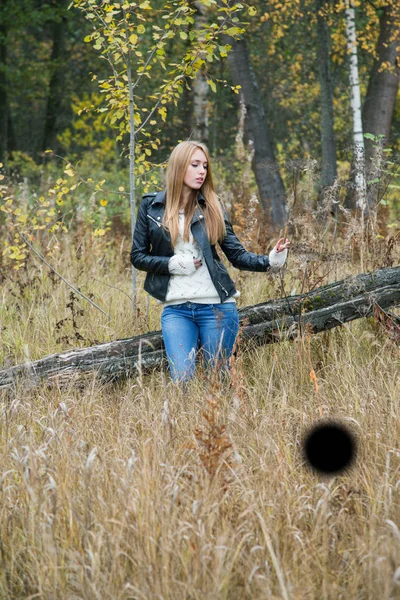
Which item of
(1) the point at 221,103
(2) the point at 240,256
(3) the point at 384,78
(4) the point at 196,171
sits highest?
(1) the point at 221,103

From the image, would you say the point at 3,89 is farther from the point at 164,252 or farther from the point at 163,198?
the point at 164,252

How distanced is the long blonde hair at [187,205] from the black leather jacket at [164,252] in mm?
35

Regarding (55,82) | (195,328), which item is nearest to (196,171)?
(195,328)

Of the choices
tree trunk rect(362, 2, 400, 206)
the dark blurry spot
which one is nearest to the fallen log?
the dark blurry spot

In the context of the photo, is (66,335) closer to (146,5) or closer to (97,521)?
(146,5)

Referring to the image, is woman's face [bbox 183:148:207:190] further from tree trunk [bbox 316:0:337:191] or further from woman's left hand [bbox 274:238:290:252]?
tree trunk [bbox 316:0:337:191]

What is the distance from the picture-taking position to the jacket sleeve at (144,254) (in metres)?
4.11

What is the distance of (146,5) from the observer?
4.63 metres

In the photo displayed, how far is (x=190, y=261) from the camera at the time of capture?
405 cm

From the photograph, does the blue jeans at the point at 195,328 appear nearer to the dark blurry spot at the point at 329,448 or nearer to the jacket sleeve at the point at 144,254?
the jacket sleeve at the point at 144,254

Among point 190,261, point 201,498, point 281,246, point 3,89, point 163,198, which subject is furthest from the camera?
point 3,89

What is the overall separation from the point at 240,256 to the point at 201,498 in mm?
1905

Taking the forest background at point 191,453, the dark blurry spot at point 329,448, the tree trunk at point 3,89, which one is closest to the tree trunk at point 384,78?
the forest background at point 191,453

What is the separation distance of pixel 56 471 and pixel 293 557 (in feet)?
3.29
